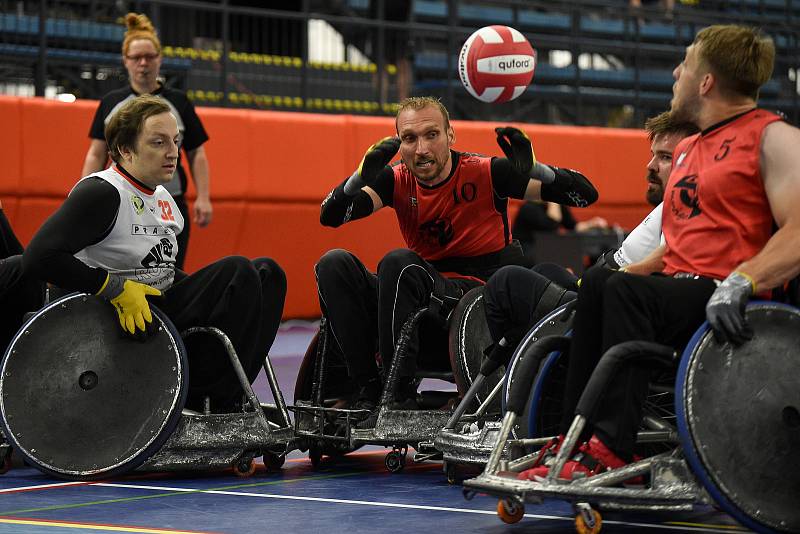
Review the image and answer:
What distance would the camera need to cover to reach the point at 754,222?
3.38 meters

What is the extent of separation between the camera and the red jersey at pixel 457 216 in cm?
501

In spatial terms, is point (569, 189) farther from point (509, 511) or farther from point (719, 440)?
point (719, 440)

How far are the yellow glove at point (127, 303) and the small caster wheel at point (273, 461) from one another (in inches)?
29.5

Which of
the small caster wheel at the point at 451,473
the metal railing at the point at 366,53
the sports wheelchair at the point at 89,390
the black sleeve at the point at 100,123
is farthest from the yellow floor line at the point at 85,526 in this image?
the metal railing at the point at 366,53

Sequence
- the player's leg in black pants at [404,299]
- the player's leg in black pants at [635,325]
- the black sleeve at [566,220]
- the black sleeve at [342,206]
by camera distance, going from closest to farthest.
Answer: the player's leg in black pants at [635,325], the player's leg in black pants at [404,299], the black sleeve at [342,206], the black sleeve at [566,220]

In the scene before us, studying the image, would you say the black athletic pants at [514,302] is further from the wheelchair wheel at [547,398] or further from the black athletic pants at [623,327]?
the black athletic pants at [623,327]

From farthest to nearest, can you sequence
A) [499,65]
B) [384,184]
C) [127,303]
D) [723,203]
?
[499,65], [384,184], [127,303], [723,203]

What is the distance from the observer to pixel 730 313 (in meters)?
3.13

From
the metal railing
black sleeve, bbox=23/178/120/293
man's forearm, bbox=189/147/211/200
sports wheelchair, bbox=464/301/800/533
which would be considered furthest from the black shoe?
the metal railing

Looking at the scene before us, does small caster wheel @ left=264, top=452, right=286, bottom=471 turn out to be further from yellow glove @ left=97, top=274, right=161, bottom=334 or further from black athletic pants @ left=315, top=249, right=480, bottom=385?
yellow glove @ left=97, top=274, right=161, bottom=334

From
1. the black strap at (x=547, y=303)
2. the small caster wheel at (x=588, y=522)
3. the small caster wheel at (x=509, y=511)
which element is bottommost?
the small caster wheel at (x=509, y=511)

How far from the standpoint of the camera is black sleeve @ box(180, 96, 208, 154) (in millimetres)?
6586

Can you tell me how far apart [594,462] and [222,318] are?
1.78 m

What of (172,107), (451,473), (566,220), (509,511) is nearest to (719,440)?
(509,511)
